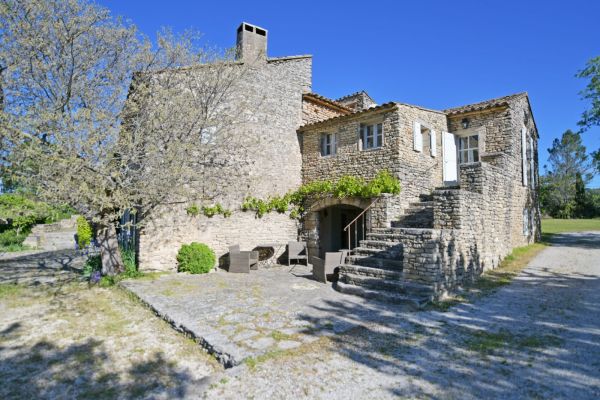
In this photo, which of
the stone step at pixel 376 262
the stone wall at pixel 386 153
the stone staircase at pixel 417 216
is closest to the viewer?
the stone step at pixel 376 262

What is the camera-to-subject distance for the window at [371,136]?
11328 mm

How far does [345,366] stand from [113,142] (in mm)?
6765

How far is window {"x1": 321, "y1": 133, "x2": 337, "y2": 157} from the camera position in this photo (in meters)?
12.6

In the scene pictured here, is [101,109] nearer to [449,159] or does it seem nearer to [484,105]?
[449,159]

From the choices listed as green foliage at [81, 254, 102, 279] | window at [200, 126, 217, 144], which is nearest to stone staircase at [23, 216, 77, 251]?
green foliage at [81, 254, 102, 279]

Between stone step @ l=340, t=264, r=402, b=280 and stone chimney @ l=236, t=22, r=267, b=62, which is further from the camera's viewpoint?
stone chimney @ l=236, t=22, r=267, b=62

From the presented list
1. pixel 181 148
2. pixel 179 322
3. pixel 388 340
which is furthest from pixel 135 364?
pixel 181 148

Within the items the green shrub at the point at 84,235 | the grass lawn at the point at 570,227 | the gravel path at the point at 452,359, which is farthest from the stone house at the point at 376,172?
the grass lawn at the point at 570,227

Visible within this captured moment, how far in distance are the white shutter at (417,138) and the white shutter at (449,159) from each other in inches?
59.4

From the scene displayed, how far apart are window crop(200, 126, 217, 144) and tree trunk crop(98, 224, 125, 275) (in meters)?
3.38

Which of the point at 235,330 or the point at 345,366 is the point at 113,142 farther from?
the point at 345,366

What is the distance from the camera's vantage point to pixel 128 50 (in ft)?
28.5

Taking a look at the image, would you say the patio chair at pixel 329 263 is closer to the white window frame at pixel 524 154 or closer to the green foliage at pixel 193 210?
the green foliage at pixel 193 210

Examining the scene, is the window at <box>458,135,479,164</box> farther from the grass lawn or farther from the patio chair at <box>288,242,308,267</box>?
the grass lawn
